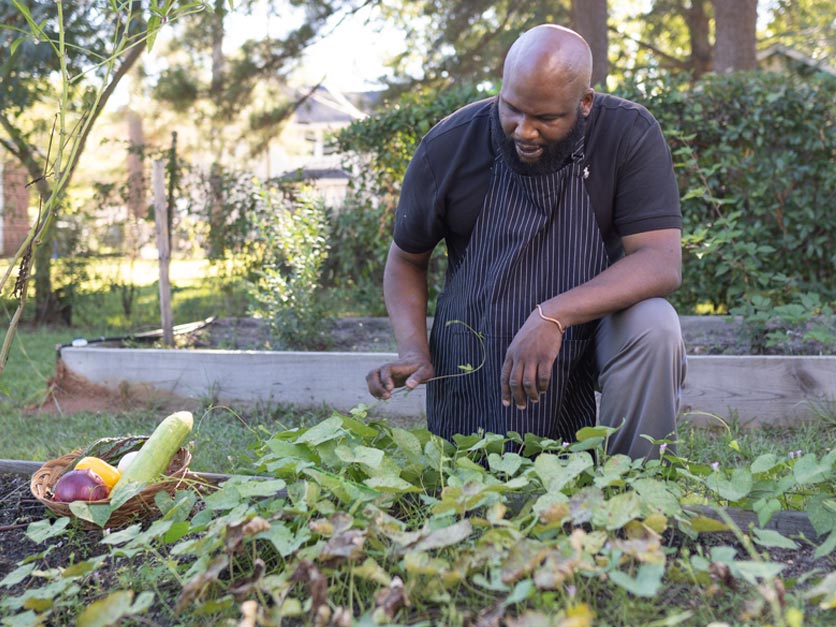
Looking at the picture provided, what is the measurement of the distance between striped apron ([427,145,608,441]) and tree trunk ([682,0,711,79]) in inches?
442

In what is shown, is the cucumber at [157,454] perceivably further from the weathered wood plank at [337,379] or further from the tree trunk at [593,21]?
the tree trunk at [593,21]

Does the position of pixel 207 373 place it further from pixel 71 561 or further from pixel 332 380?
pixel 71 561

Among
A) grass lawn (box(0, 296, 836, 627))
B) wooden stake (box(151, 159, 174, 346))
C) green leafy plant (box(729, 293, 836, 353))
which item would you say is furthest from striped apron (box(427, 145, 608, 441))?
wooden stake (box(151, 159, 174, 346))

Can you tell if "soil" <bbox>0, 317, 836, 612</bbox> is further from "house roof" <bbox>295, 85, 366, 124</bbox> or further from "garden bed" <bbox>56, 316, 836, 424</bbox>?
"house roof" <bbox>295, 85, 366, 124</bbox>

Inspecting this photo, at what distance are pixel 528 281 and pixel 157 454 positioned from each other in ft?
3.64

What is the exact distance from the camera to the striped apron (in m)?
2.45

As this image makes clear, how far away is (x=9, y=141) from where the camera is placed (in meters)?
7.49

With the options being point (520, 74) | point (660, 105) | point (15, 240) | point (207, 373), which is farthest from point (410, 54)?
point (520, 74)

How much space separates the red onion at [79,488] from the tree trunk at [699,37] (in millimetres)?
12183

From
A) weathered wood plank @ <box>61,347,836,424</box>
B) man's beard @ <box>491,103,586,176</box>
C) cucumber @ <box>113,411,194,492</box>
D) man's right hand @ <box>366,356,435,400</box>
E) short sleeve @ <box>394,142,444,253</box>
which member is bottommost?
weathered wood plank @ <box>61,347,836,424</box>

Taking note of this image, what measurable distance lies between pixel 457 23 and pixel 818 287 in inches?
313

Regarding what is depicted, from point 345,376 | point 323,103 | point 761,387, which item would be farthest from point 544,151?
point 323,103

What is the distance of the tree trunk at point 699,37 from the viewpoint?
1267 centimetres

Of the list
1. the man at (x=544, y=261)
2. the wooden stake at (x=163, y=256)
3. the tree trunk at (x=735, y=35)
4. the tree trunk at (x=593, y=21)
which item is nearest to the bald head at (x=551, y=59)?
the man at (x=544, y=261)
